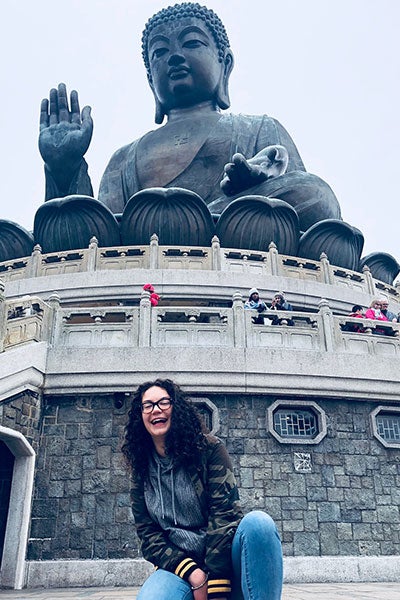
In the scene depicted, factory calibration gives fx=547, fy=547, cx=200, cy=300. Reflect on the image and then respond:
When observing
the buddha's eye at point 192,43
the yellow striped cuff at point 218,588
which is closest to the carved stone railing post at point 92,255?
the yellow striped cuff at point 218,588

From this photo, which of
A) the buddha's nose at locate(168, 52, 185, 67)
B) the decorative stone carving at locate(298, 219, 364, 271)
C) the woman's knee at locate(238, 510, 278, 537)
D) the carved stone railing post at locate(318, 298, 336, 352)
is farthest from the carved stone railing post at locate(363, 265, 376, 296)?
the woman's knee at locate(238, 510, 278, 537)

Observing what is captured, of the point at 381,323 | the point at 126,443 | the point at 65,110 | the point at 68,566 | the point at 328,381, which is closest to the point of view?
the point at 126,443

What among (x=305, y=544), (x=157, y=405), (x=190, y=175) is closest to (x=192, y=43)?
(x=190, y=175)

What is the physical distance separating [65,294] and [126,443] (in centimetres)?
923

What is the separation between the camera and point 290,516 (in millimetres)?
6648

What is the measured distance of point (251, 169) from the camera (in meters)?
14.5

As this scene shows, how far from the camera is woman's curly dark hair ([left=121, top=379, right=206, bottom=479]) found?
84.9 inches

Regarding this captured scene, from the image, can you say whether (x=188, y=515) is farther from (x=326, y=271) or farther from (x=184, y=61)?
(x=184, y=61)

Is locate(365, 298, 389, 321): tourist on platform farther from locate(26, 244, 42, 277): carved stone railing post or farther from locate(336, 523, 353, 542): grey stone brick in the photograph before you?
locate(26, 244, 42, 277): carved stone railing post

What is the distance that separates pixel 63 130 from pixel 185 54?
5886 millimetres

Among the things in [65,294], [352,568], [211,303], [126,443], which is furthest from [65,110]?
[126,443]

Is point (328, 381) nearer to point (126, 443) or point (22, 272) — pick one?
point (126, 443)

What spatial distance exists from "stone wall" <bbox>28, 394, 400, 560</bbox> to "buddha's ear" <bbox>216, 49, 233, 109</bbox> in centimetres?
1504

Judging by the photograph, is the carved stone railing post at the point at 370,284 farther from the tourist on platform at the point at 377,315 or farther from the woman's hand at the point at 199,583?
the woman's hand at the point at 199,583
